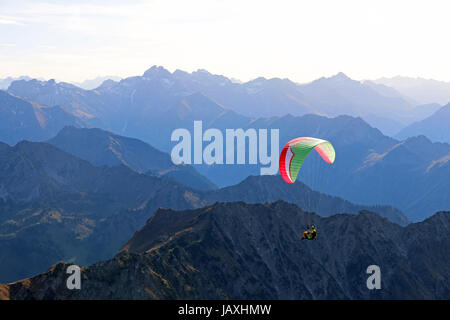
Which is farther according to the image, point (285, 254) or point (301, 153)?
point (285, 254)

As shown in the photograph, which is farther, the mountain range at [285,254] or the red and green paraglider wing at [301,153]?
the mountain range at [285,254]

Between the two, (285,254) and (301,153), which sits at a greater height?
(285,254)

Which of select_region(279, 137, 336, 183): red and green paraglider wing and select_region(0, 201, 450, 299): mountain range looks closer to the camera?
select_region(279, 137, 336, 183): red and green paraglider wing
